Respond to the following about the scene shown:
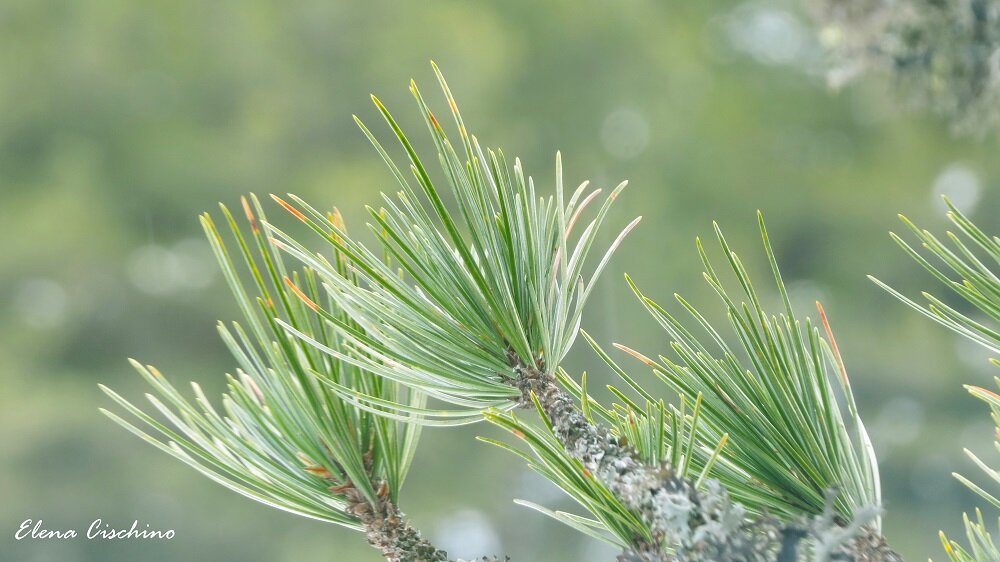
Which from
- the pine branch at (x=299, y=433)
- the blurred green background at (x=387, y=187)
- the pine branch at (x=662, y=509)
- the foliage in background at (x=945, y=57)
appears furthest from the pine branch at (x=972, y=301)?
the blurred green background at (x=387, y=187)

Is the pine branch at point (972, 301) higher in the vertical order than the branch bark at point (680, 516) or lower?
higher

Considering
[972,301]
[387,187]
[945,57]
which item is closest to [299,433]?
[972,301]

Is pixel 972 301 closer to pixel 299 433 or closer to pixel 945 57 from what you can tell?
pixel 299 433

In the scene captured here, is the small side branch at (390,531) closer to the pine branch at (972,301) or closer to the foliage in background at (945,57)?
the pine branch at (972,301)

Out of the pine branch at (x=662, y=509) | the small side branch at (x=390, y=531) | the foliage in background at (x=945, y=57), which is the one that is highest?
the foliage in background at (x=945, y=57)

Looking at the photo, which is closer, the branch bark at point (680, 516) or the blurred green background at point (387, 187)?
the branch bark at point (680, 516)

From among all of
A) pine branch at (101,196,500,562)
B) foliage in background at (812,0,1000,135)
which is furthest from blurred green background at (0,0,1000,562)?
pine branch at (101,196,500,562)
